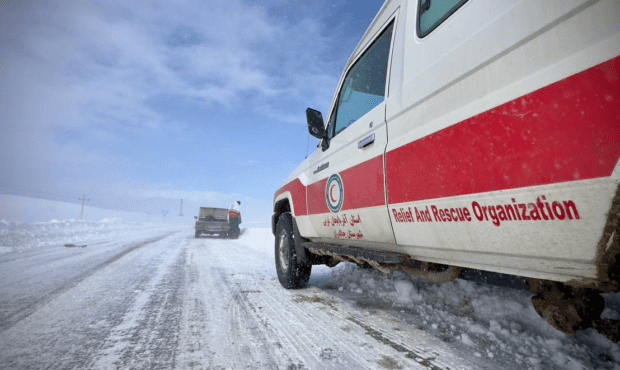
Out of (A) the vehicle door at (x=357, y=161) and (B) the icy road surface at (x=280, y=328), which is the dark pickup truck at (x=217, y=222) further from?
(A) the vehicle door at (x=357, y=161)

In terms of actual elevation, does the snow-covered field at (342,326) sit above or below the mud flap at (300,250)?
below

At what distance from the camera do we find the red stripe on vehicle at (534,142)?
798mm

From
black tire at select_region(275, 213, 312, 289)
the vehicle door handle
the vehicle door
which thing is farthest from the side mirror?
black tire at select_region(275, 213, 312, 289)

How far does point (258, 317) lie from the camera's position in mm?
2363

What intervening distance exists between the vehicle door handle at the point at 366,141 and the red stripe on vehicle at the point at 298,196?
1.31 metres

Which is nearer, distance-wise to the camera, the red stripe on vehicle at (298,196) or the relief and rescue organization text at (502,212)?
the relief and rescue organization text at (502,212)

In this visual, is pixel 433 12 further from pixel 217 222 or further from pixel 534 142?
pixel 217 222

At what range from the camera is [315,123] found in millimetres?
2816

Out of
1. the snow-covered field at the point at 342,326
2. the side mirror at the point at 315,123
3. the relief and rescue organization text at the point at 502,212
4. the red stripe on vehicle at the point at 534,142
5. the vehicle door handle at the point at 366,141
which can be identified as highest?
the side mirror at the point at 315,123

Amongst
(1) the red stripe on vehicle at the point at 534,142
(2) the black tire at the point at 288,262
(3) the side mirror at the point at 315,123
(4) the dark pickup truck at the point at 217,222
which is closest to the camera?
(1) the red stripe on vehicle at the point at 534,142

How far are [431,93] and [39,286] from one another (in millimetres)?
4590

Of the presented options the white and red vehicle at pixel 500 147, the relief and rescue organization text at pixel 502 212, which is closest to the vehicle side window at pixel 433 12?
the white and red vehicle at pixel 500 147

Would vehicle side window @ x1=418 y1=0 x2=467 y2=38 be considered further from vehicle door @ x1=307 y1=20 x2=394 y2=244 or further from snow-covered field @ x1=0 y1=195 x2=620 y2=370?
snow-covered field @ x1=0 y1=195 x2=620 y2=370

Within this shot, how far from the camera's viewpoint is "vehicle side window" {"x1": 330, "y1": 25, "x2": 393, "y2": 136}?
2098mm
